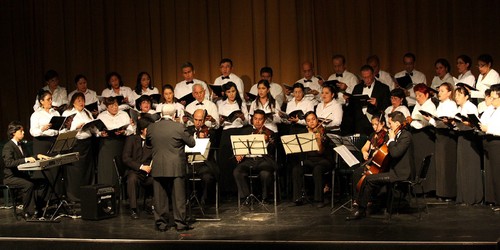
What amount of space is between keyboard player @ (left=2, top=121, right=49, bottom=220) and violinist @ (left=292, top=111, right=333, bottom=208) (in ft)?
11.0

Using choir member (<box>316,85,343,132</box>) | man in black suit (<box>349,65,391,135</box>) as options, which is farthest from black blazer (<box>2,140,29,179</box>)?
man in black suit (<box>349,65,391,135</box>)

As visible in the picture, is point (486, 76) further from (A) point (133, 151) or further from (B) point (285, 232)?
(A) point (133, 151)

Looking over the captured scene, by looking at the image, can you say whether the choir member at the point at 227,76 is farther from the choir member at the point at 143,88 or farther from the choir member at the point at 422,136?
the choir member at the point at 422,136

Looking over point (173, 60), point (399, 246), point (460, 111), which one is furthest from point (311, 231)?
point (173, 60)

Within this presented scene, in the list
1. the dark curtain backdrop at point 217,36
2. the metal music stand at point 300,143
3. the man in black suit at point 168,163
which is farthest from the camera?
the dark curtain backdrop at point 217,36

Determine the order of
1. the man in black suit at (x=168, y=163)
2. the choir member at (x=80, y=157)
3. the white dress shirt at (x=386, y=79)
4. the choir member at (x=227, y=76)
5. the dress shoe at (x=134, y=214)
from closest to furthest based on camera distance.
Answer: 1. the man in black suit at (x=168, y=163)
2. the dress shoe at (x=134, y=214)
3. the choir member at (x=80, y=157)
4. the white dress shirt at (x=386, y=79)
5. the choir member at (x=227, y=76)

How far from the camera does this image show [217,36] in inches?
505

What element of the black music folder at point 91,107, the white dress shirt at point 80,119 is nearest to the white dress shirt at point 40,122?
the white dress shirt at point 80,119

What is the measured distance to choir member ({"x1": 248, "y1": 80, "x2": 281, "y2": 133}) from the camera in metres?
10.5

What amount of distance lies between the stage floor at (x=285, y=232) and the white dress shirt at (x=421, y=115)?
3.76ft

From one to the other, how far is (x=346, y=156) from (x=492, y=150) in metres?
1.85

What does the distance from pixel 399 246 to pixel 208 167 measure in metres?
3.48

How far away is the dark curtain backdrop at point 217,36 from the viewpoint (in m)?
11.8

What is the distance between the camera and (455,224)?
8.03m
